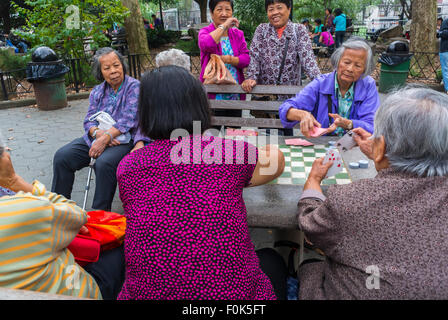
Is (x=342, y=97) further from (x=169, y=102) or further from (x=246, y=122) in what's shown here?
(x=169, y=102)

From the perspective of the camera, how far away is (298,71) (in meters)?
3.72

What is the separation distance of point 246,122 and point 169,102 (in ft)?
6.48

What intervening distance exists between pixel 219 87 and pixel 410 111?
7.78ft

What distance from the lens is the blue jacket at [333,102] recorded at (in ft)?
9.14

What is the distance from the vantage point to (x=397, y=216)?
4.32ft

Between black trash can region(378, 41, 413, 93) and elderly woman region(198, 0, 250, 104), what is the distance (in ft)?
16.9

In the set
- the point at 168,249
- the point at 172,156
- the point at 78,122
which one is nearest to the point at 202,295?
the point at 168,249

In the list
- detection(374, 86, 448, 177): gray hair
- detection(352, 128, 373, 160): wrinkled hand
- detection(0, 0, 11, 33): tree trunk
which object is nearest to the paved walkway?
detection(352, 128, 373, 160): wrinkled hand

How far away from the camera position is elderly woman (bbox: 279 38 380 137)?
2.66 m

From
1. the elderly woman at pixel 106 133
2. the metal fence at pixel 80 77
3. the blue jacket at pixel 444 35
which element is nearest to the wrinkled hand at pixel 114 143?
the elderly woman at pixel 106 133

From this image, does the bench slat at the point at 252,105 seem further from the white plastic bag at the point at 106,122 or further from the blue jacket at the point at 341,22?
the blue jacket at the point at 341,22

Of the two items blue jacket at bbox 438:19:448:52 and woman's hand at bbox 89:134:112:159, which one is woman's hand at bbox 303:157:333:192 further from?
blue jacket at bbox 438:19:448:52

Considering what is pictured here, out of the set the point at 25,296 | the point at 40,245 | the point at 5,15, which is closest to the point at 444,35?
the point at 40,245
